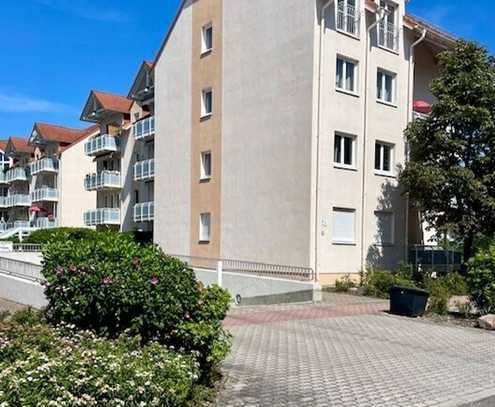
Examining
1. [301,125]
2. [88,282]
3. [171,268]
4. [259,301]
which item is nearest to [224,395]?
[171,268]

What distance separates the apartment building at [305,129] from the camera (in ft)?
72.2

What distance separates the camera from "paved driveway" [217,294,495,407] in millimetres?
6613

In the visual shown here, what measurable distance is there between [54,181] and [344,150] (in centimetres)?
4091

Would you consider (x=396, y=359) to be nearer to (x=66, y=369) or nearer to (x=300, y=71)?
(x=66, y=369)

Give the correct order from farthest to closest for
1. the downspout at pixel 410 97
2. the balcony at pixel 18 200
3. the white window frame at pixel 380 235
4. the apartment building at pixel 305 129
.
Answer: the balcony at pixel 18 200 → the downspout at pixel 410 97 → the white window frame at pixel 380 235 → the apartment building at pixel 305 129

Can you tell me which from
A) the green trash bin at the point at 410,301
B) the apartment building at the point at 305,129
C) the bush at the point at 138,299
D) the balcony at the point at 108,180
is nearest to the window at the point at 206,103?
the apartment building at the point at 305,129

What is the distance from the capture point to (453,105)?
20.6 meters

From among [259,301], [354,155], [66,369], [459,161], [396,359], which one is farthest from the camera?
[354,155]

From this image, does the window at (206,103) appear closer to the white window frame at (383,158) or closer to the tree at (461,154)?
the white window frame at (383,158)

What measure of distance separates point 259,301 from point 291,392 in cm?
1313

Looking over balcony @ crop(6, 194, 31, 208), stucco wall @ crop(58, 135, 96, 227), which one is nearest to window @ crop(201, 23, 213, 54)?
stucco wall @ crop(58, 135, 96, 227)

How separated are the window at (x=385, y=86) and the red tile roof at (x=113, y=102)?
981 inches

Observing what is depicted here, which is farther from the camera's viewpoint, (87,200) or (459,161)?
(87,200)

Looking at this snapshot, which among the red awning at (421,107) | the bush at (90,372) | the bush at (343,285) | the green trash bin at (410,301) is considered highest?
the red awning at (421,107)
